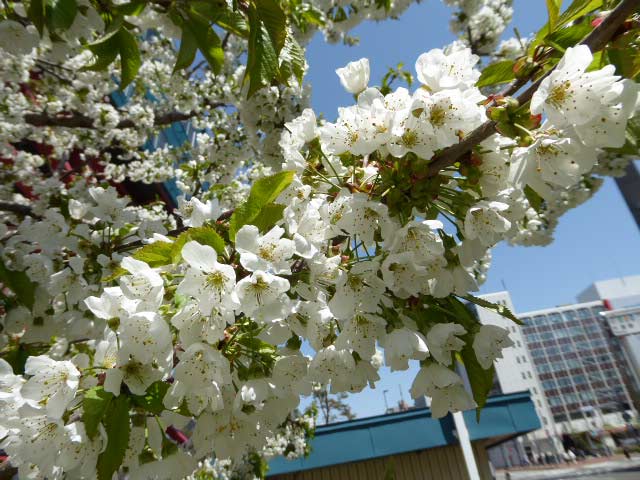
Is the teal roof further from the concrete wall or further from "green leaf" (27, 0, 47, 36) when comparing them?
"green leaf" (27, 0, 47, 36)

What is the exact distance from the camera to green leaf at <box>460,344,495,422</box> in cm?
115

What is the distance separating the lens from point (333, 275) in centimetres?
106

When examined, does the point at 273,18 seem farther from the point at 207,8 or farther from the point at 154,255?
the point at 154,255

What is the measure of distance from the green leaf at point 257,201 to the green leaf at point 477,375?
757 mm

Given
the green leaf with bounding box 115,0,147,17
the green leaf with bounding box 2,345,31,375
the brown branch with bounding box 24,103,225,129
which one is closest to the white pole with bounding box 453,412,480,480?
the brown branch with bounding box 24,103,225,129

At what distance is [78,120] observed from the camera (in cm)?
588

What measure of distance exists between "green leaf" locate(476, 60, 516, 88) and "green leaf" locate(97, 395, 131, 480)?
52.8 inches

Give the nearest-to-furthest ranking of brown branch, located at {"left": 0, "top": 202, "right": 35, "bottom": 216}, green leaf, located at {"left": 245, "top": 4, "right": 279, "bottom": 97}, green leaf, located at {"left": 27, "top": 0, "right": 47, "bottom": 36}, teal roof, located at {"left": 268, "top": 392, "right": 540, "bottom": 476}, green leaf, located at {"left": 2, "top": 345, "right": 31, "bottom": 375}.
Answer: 1. green leaf, located at {"left": 245, "top": 4, "right": 279, "bottom": 97}
2. green leaf, located at {"left": 27, "top": 0, "right": 47, "bottom": 36}
3. green leaf, located at {"left": 2, "top": 345, "right": 31, "bottom": 375}
4. brown branch, located at {"left": 0, "top": 202, "right": 35, "bottom": 216}
5. teal roof, located at {"left": 268, "top": 392, "right": 540, "bottom": 476}

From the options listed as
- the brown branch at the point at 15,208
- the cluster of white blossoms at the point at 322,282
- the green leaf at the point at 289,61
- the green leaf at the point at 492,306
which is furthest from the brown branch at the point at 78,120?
the green leaf at the point at 492,306

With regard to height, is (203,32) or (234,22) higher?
(234,22)

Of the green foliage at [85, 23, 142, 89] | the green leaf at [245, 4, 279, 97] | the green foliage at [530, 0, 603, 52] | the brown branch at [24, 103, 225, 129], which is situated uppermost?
the brown branch at [24, 103, 225, 129]

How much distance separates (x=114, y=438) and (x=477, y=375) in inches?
39.7

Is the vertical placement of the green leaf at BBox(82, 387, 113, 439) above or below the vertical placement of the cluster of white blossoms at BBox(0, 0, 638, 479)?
below

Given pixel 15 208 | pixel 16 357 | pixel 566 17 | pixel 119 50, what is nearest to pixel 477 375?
pixel 566 17
